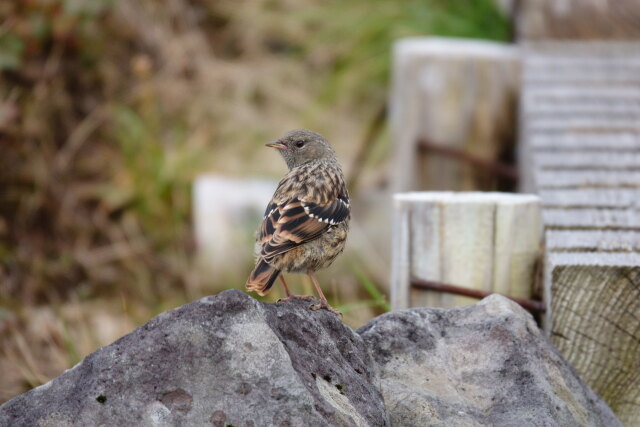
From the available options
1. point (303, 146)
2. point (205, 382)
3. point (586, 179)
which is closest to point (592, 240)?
point (586, 179)

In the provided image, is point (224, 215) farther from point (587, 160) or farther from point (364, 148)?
point (587, 160)

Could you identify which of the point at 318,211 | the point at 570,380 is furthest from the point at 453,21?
the point at 570,380

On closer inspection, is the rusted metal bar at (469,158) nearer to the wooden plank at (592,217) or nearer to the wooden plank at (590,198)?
the wooden plank at (592,217)

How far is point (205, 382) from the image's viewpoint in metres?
2.26

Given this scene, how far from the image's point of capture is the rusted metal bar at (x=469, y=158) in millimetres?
5844

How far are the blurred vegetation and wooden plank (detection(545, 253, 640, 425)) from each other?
3.50 metres

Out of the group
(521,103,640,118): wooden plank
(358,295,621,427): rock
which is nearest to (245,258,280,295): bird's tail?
(358,295,621,427): rock

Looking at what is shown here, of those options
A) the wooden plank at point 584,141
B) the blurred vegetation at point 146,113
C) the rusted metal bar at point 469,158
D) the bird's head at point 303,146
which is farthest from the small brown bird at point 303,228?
the blurred vegetation at point 146,113

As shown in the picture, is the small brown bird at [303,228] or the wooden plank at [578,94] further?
the wooden plank at [578,94]

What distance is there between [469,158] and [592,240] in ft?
8.67

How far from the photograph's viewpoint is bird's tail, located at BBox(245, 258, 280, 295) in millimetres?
3145

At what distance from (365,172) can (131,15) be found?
2.60 m

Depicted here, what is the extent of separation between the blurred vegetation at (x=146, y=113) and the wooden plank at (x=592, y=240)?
10.9 ft

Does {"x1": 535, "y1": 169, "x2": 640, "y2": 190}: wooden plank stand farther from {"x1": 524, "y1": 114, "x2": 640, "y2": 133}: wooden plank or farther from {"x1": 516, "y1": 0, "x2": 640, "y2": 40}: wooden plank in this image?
{"x1": 516, "y1": 0, "x2": 640, "y2": 40}: wooden plank
